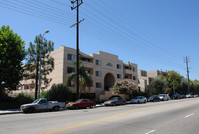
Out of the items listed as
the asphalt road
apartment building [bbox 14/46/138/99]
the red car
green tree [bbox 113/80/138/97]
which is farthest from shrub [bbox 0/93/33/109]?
green tree [bbox 113/80/138/97]

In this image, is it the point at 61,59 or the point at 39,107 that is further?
the point at 61,59

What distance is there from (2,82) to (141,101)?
24582mm

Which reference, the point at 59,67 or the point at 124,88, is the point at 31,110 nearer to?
the point at 59,67

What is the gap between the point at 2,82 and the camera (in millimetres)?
23281

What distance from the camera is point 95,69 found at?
1523 inches

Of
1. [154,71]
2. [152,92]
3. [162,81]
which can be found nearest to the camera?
[162,81]

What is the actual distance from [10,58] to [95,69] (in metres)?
19.5

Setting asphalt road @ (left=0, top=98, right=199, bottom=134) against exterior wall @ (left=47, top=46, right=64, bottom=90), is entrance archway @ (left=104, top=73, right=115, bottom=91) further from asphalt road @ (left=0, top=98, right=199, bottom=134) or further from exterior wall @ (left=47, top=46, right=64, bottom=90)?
asphalt road @ (left=0, top=98, right=199, bottom=134)

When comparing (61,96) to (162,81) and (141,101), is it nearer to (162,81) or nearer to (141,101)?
(141,101)

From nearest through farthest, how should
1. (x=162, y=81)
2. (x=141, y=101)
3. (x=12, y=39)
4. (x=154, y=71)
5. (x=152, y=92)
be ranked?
(x=12, y=39) → (x=141, y=101) → (x=162, y=81) → (x=152, y=92) → (x=154, y=71)

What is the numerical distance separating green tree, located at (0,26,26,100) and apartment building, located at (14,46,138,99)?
7.37m

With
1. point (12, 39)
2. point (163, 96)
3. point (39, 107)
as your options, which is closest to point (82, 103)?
point (39, 107)

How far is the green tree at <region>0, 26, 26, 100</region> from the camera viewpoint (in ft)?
74.1

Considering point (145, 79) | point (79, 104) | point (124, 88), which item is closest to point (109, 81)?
point (124, 88)
